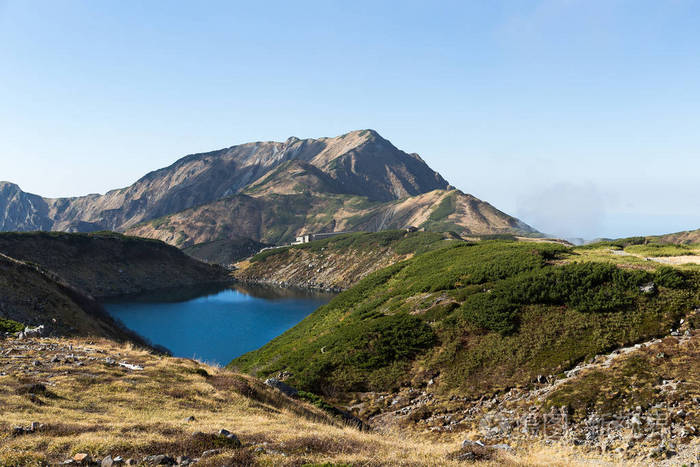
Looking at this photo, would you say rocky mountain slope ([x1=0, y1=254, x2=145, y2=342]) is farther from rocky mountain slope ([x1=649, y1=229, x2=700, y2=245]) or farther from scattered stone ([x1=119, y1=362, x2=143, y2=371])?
rocky mountain slope ([x1=649, y1=229, x2=700, y2=245])

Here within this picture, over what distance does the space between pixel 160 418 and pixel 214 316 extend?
110 meters

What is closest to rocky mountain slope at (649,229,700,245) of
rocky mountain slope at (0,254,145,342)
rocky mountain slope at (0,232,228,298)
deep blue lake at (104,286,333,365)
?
deep blue lake at (104,286,333,365)

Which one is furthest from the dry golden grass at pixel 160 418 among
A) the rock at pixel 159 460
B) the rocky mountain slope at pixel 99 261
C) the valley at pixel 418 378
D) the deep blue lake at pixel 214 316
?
the rocky mountain slope at pixel 99 261

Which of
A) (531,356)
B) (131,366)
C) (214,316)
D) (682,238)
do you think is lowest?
(214,316)

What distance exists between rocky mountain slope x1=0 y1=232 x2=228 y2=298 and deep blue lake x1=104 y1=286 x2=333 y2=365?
46.4 ft

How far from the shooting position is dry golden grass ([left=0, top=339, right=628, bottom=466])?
14.0m

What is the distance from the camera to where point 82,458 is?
1283 centimetres

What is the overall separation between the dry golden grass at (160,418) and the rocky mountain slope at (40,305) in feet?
72.0

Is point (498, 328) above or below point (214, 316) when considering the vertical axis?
above

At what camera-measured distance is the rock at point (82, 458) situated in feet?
41.8

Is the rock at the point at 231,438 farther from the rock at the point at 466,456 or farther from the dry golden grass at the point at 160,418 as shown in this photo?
the rock at the point at 466,456

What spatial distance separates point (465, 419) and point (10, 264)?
61.8 metres

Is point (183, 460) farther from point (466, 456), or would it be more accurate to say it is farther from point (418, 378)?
point (418, 378)

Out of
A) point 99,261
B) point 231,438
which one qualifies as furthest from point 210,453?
point 99,261
